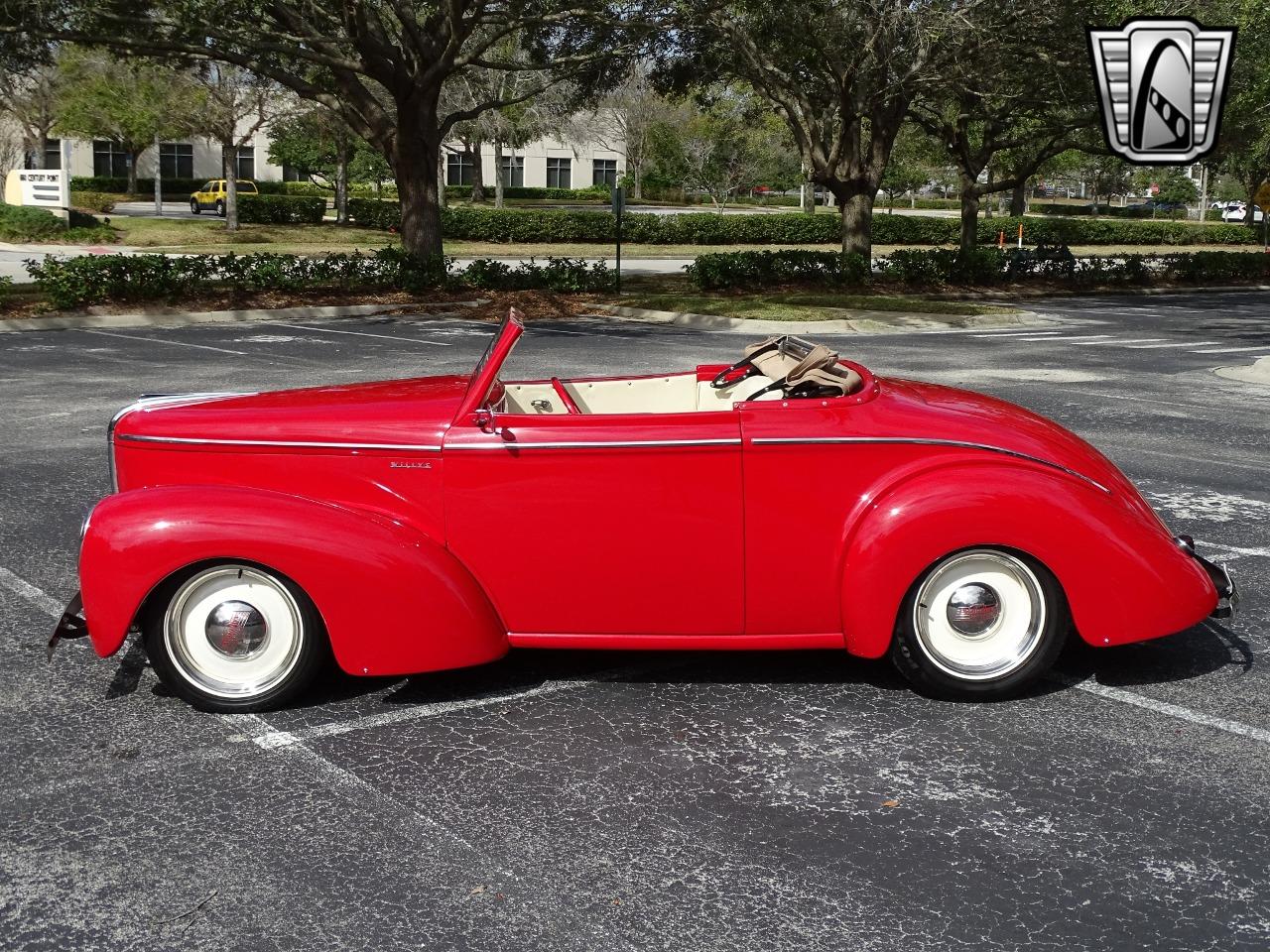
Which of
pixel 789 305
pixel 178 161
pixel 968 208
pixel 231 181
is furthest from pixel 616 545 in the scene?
pixel 178 161

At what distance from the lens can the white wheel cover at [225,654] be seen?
4.79m

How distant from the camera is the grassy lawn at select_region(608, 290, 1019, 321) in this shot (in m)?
22.1

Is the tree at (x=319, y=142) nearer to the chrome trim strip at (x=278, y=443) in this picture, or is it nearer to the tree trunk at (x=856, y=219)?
the tree trunk at (x=856, y=219)

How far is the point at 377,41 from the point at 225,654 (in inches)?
776

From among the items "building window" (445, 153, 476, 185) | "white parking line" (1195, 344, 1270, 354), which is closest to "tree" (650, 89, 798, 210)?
"building window" (445, 153, 476, 185)

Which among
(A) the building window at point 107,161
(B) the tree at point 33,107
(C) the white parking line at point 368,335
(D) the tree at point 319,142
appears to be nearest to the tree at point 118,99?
(B) the tree at point 33,107

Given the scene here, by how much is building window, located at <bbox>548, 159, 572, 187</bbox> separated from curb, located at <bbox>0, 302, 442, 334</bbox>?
2463 inches

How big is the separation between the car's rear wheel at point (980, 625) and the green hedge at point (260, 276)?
60.8ft

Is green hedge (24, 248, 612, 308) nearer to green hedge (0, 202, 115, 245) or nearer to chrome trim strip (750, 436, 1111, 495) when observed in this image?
green hedge (0, 202, 115, 245)

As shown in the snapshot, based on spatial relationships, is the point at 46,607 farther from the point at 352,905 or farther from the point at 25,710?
the point at 352,905

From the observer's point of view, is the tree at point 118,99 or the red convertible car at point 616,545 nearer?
the red convertible car at point 616,545

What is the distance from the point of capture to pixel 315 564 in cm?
468

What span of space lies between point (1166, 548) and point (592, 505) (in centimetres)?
221

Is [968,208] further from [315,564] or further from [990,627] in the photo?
[315,564]
